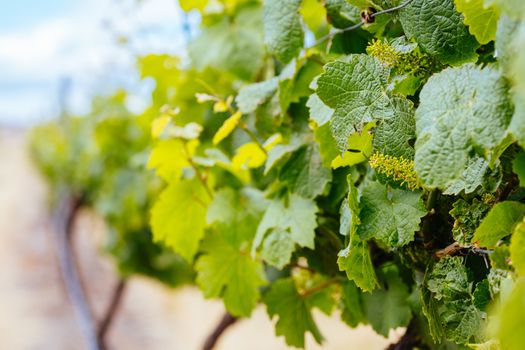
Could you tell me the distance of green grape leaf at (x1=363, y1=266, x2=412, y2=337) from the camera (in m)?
0.72

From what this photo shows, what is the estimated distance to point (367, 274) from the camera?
0.54 m

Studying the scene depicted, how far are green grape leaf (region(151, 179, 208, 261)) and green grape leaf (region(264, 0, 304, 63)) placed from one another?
31cm

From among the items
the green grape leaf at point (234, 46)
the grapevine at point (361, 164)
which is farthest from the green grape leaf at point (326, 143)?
the green grape leaf at point (234, 46)

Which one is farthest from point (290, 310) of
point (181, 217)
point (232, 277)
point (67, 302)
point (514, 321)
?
point (67, 302)

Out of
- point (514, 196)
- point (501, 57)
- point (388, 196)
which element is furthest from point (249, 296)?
point (501, 57)

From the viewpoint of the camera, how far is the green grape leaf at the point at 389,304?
72 centimetres

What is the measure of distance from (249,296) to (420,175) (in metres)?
0.50

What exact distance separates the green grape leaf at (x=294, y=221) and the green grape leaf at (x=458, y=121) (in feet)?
0.96

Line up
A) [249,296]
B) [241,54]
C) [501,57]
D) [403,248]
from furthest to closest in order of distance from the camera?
[241,54] < [249,296] < [403,248] < [501,57]

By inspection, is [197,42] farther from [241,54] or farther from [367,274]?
[367,274]

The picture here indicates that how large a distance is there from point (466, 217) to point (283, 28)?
0.32 meters

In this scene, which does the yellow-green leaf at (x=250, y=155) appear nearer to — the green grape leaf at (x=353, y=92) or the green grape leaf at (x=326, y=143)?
the green grape leaf at (x=326, y=143)

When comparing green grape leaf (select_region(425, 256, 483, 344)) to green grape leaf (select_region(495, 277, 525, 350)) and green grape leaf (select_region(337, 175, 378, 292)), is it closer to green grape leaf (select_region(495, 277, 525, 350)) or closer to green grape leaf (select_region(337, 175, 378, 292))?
green grape leaf (select_region(337, 175, 378, 292))

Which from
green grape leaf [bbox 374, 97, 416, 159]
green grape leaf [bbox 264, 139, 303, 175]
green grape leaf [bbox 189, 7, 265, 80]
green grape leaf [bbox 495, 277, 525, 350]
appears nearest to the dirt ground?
green grape leaf [bbox 189, 7, 265, 80]
